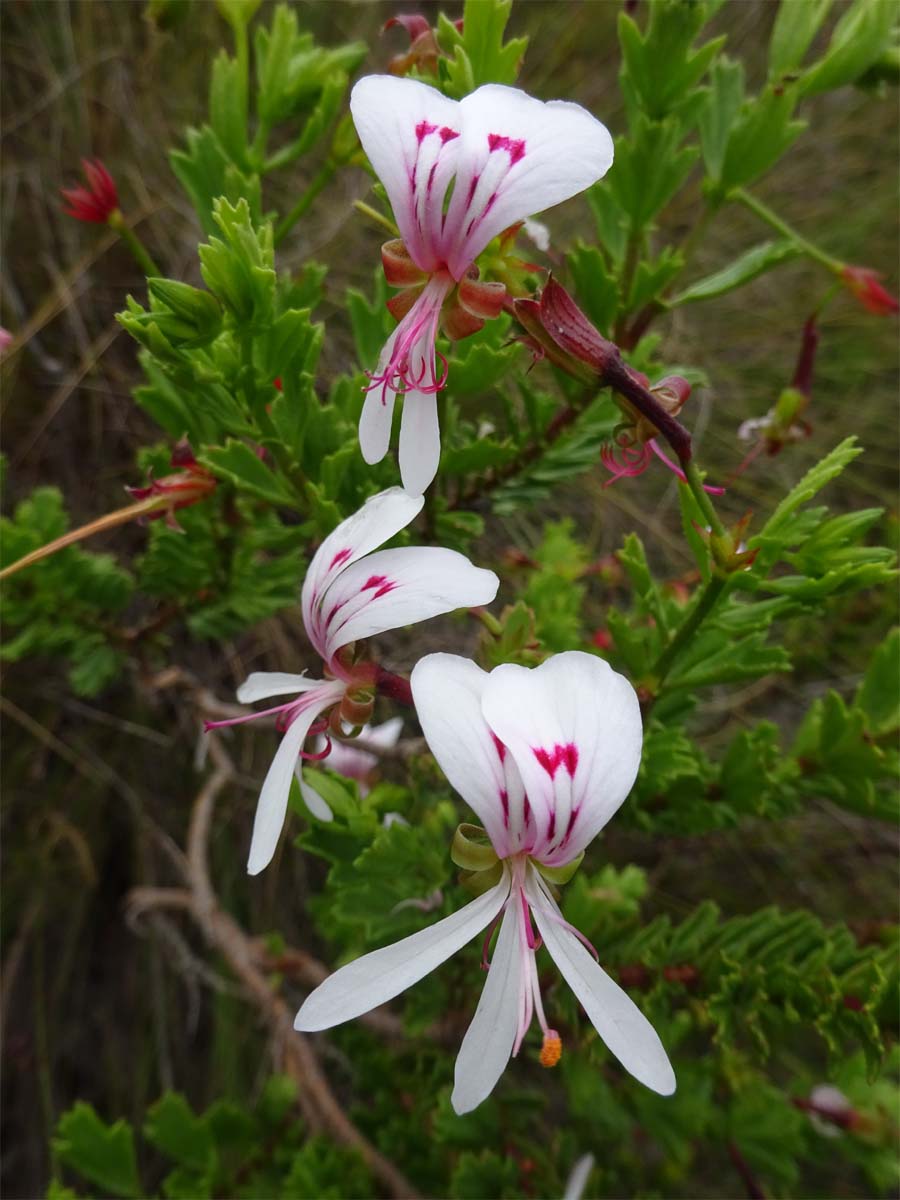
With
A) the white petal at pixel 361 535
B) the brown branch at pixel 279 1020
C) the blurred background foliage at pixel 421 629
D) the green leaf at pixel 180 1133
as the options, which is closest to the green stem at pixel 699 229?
the blurred background foliage at pixel 421 629

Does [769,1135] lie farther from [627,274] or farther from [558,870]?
[627,274]

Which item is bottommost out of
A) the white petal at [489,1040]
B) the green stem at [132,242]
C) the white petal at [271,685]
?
the white petal at [489,1040]

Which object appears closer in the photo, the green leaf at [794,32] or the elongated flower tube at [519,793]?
the elongated flower tube at [519,793]

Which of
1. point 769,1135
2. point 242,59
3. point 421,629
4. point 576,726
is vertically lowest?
point 769,1135

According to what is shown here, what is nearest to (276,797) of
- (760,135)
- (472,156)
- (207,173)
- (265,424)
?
(265,424)

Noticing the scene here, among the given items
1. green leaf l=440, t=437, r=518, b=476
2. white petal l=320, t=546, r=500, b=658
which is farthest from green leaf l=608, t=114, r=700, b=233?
white petal l=320, t=546, r=500, b=658

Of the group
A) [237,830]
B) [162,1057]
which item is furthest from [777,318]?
[162,1057]

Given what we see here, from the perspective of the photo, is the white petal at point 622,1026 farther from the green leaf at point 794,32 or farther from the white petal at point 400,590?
the green leaf at point 794,32

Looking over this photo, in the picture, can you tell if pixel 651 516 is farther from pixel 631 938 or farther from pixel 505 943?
pixel 505 943
